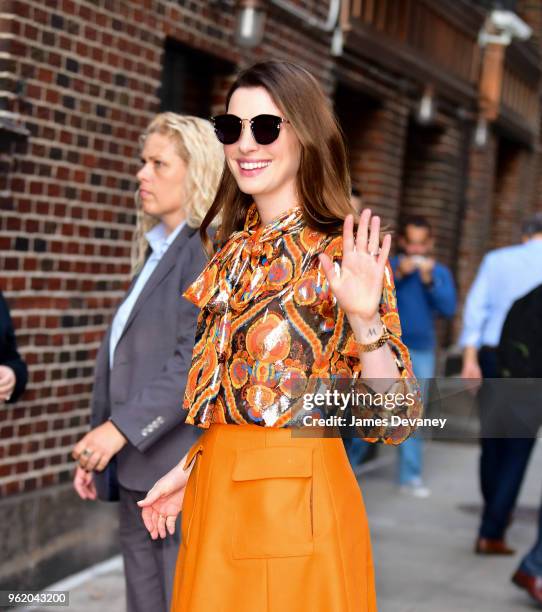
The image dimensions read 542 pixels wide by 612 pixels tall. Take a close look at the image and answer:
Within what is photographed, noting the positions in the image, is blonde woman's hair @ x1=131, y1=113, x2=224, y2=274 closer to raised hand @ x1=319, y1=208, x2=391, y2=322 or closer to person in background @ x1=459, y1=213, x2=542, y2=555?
raised hand @ x1=319, y1=208, x2=391, y2=322

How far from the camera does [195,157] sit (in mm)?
4082

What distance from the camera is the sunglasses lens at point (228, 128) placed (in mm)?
2816

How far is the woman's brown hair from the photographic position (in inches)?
108

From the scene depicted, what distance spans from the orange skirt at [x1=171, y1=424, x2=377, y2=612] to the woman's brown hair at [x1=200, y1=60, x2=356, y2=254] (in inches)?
20.6

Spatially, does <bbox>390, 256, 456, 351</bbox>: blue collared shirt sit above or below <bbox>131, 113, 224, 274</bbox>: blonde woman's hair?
below

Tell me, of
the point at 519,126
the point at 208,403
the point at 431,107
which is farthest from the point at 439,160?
the point at 208,403

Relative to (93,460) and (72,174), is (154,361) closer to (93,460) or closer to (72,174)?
(93,460)

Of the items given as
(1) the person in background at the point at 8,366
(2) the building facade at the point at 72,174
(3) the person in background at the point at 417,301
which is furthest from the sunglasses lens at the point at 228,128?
(3) the person in background at the point at 417,301

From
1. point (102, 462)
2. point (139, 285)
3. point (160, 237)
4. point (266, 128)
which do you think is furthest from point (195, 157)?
point (266, 128)

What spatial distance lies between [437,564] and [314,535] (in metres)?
4.51

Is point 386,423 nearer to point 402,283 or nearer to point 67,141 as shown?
point 67,141

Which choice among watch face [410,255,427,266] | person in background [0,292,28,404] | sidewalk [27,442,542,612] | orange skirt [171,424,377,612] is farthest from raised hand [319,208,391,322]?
watch face [410,255,427,266]

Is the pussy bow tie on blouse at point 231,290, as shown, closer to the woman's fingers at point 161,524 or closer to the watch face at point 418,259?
the woman's fingers at point 161,524

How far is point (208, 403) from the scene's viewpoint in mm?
2729
